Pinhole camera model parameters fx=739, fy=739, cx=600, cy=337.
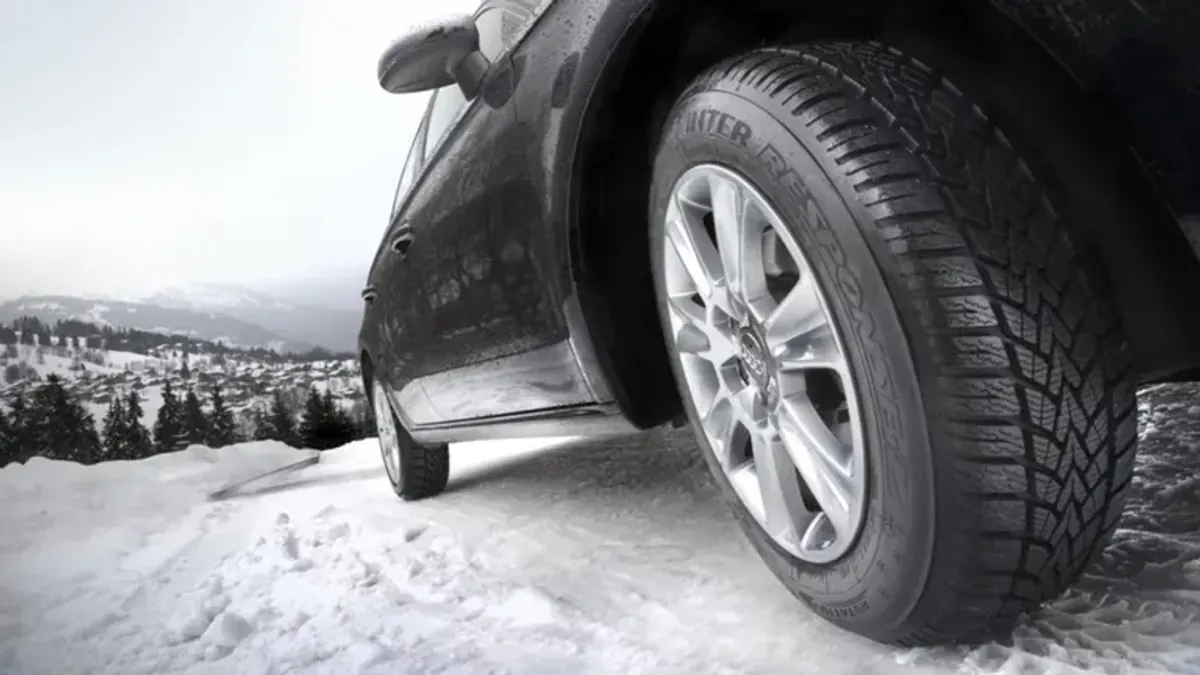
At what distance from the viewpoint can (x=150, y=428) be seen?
377 centimetres

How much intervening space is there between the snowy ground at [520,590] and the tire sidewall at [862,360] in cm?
12

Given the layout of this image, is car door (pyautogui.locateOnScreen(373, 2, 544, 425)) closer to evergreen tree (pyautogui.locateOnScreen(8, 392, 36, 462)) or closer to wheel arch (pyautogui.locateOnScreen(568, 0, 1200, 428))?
wheel arch (pyautogui.locateOnScreen(568, 0, 1200, 428))

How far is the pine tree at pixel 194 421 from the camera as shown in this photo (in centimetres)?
404

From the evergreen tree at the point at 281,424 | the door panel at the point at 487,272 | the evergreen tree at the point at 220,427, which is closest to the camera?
the door panel at the point at 487,272

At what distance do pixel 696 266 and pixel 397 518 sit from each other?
1.61 metres

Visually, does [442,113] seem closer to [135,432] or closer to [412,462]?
[412,462]

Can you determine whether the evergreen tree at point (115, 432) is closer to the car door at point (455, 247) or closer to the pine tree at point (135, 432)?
the pine tree at point (135, 432)

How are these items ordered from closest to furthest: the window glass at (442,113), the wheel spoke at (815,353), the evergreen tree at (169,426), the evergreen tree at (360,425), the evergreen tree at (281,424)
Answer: the wheel spoke at (815,353)
the window glass at (442,113)
the evergreen tree at (169,426)
the evergreen tree at (360,425)
the evergreen tree at (281,424)

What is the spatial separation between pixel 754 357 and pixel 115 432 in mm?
3438

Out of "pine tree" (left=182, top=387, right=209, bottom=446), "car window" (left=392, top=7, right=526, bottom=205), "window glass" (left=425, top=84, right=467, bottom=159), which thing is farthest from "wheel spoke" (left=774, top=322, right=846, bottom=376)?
"pine tree" (left=182, top=387, right=209, bottom=446)

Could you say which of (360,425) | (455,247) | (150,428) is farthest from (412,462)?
(360,425)

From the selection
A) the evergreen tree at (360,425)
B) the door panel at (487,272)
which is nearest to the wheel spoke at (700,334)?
the door panel at (487,272)

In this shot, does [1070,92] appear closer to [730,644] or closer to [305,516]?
[730,644]

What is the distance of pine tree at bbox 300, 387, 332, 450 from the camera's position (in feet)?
17.0
